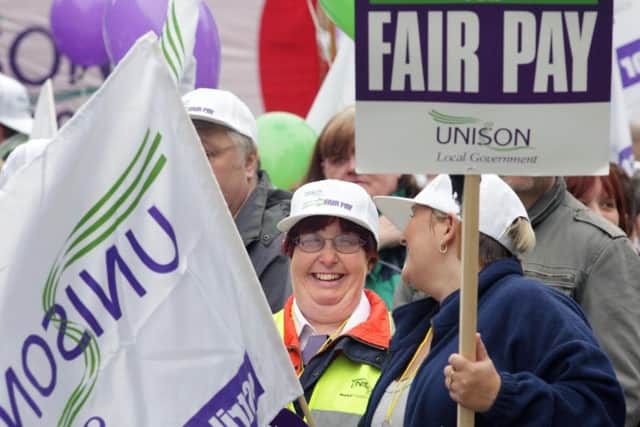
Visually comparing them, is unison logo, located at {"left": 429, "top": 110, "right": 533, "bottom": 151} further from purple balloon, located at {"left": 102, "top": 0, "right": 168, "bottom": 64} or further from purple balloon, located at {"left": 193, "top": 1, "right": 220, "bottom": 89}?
purple balloon, located at {"left": 193, "top": 1, "right": 220, "bottom": 89}

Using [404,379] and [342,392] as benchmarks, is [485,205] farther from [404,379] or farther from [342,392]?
[342,392]

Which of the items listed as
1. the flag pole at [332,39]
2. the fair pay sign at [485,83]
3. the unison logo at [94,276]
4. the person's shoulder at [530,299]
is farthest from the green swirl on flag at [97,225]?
the flag pole at [332,39]

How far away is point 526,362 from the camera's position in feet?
14.4

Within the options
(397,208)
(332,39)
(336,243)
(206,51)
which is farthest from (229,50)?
(397,208)

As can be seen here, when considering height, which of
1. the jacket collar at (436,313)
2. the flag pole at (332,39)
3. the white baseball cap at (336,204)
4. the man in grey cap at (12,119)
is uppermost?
the flag pole at (332,39)

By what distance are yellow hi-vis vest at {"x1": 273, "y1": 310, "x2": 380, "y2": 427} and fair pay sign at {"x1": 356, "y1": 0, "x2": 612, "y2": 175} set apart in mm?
Answer: 1310

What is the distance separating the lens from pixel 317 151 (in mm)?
6844

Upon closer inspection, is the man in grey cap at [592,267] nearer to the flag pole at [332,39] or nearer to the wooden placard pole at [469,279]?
the wooden placard pole at [469,279]

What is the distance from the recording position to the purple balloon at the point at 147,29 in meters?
6.89

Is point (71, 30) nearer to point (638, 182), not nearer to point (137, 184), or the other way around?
point (638, 182)

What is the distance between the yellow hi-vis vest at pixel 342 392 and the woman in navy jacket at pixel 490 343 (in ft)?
0.93

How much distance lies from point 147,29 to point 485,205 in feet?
8.42

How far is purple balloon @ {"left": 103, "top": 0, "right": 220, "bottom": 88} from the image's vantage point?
6891 mm

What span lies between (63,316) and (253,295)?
1.57ft
